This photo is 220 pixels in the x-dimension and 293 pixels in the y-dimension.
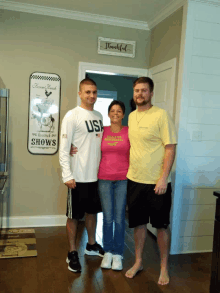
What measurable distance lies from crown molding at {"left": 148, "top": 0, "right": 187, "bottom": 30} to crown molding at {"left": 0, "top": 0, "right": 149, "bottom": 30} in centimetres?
13

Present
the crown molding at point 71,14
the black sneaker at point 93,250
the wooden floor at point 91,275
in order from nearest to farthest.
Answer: the wooden floor at point 91,275
the black sneaker at point 93,250
the crown molding at point 71,14

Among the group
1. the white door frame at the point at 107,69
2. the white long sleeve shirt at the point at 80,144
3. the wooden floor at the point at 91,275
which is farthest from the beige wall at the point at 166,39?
the wooden floor at the point at 91,275

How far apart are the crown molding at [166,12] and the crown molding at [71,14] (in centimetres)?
13

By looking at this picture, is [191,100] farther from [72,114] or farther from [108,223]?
[108,223]

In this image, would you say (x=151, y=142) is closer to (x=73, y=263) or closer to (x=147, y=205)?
(x=147, y=205)

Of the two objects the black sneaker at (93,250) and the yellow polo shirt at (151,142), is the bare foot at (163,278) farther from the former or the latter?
the yellow polo shirt at (151,142)

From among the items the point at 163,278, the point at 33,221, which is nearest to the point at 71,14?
the point at 33,221

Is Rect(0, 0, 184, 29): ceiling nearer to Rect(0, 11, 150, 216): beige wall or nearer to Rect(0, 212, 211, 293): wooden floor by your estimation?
Rect(0, 11, 150, 216): beige wall

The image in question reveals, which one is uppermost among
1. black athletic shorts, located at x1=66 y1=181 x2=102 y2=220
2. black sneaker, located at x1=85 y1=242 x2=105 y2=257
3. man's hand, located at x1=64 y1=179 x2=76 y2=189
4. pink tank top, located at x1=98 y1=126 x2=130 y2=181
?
pink tank top, located at x1=98 y1=126 x2=130 y2=181

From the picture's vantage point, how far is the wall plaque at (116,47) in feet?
11.7

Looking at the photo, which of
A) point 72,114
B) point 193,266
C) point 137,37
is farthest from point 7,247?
point 137,37

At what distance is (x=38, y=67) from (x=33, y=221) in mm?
1829

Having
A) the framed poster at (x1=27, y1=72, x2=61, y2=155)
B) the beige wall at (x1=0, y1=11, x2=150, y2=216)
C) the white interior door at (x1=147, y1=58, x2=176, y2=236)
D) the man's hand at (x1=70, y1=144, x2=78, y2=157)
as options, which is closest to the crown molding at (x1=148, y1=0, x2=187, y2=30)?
the beige wall at (x1=0, y1=11, x2=150, y2=216)

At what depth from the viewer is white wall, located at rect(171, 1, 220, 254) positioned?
285 centimetres
